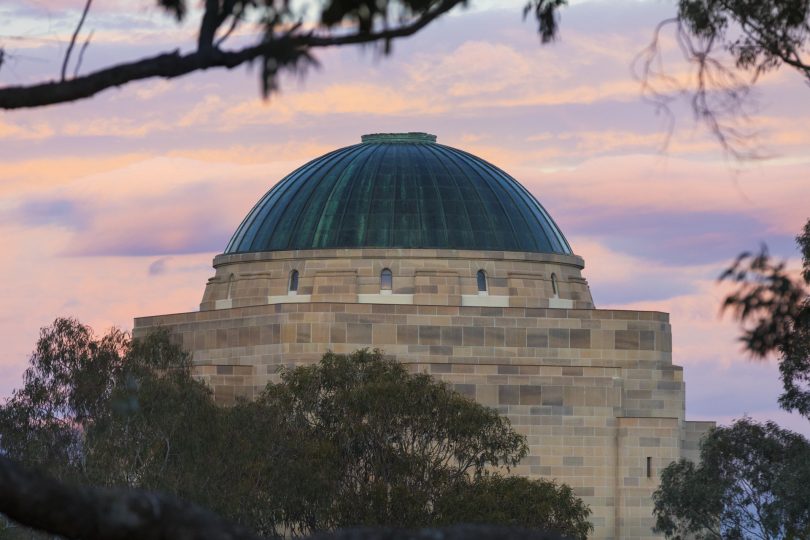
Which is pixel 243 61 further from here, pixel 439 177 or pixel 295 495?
pixel 439 177

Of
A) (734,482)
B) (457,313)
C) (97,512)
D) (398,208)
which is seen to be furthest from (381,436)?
(97,512)

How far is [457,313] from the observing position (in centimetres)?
6850

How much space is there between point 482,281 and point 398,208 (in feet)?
14.3

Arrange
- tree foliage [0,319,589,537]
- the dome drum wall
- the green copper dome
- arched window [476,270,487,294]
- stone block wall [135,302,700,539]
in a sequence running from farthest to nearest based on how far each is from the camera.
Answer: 1. the green copper dome
2. arched window [476,270,487,294]
3. the dome drum wall
4. stone block wall [135,302,700,539]
5. tree foliage [0,319,589,537]

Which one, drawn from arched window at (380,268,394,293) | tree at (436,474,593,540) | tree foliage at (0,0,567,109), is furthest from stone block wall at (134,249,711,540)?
tree foliage at (0,0,567,109)

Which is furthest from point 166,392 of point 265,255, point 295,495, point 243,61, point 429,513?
point 243,61

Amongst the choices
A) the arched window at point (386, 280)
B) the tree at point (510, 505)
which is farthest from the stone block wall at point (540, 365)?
the tree at point (510, 505)

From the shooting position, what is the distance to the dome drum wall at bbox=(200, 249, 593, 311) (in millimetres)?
71938

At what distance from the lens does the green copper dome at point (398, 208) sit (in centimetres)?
7369

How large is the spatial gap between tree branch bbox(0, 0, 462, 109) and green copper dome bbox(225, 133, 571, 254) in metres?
50.7

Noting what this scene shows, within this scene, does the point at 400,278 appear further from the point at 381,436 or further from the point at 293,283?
the point at 381,436

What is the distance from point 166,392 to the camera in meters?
51.0

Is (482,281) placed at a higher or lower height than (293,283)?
higher

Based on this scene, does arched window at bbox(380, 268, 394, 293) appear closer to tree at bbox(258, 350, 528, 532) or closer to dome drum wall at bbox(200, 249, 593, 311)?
dome drum wall at bbox(200, 249, 593, 311)
